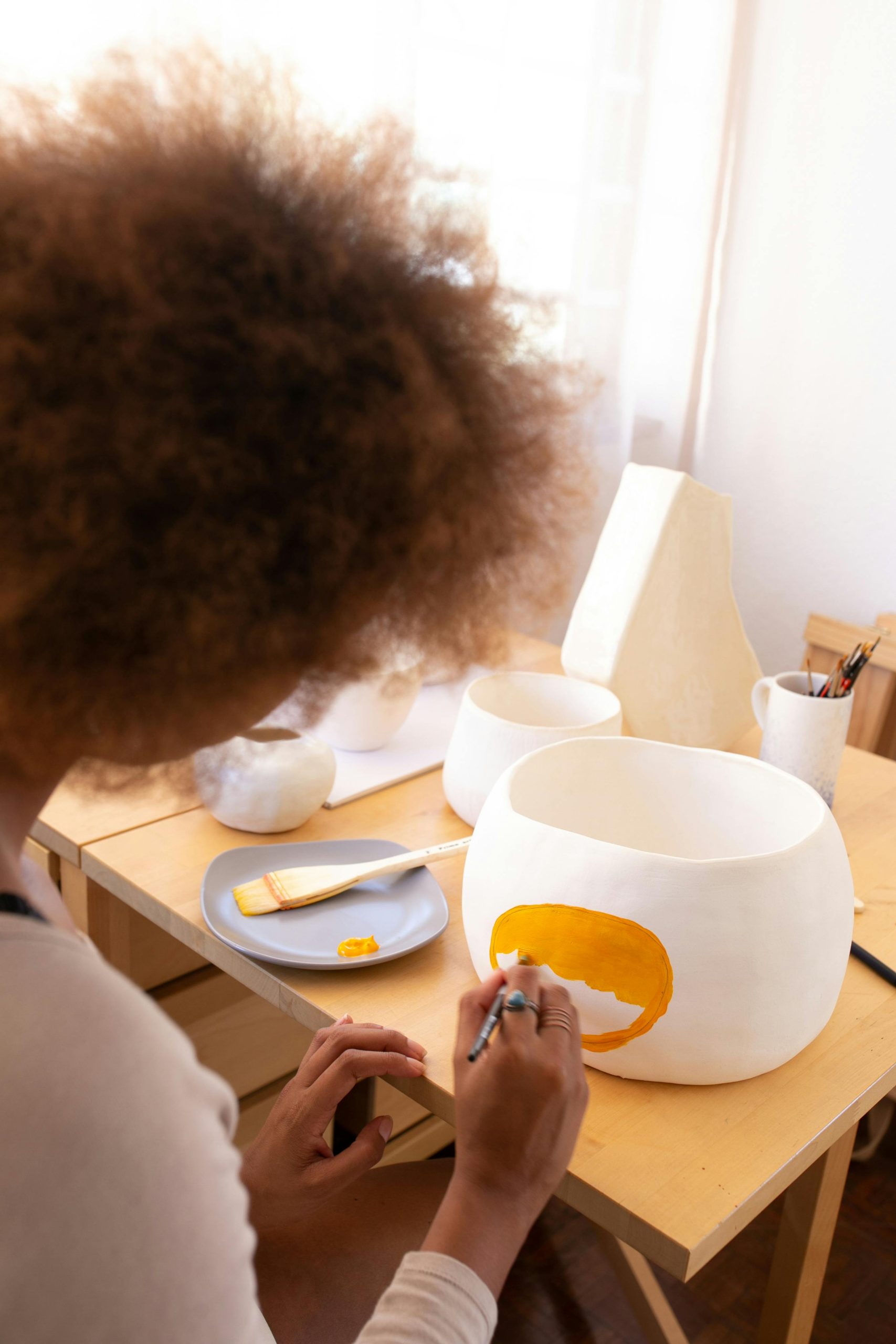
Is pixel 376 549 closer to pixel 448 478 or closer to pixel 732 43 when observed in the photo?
pixel 448 478

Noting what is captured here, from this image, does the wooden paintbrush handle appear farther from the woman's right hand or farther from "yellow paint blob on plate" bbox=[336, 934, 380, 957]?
the woman's right hand

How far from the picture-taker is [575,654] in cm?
125

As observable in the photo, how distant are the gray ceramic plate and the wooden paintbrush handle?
0.01 metres

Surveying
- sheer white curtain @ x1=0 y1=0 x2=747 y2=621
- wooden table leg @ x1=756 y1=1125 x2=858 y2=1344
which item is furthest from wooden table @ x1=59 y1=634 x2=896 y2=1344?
sheer white curtain @ x1=0 y1=0 x2=747 y2=621

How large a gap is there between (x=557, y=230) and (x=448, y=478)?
1857 millimetres

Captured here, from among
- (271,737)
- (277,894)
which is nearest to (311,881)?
(277,894)

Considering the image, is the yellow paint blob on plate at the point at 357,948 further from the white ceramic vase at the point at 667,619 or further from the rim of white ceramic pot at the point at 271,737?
the white ceramic vase at the point at 667,619

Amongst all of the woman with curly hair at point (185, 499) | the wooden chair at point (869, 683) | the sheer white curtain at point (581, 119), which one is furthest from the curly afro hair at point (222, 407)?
the wooden chair at point (869, 683)

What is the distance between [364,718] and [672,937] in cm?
55

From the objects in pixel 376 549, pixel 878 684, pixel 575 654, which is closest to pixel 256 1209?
pixel 376 549

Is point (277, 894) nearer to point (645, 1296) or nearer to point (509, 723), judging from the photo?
point (509, 723)

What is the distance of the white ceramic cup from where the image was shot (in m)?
1.12

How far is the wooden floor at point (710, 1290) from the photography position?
53.7 inches

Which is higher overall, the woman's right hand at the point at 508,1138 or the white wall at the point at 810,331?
the white wall at the point at 810,331
